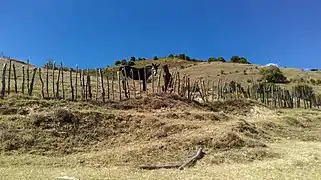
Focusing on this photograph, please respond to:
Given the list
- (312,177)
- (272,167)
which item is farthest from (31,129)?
(312,177)

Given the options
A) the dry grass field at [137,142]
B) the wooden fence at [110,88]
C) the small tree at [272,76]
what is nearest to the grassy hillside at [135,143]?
the dry grass field at [137,142]

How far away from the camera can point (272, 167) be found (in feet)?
43.8

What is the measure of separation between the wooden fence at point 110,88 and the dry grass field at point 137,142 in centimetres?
125

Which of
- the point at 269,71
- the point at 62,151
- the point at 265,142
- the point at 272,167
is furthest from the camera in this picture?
the point at 269,71

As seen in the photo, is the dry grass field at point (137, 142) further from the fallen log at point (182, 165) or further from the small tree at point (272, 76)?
the small tree at point (272, 76)

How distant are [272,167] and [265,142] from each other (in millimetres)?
5029

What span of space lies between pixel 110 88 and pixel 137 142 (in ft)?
39.2

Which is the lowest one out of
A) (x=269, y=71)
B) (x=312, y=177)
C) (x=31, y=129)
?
(x=312, y=177)

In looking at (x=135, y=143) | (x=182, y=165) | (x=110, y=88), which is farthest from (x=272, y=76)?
(x=182, y=165)

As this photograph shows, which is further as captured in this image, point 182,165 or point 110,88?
point 110,88

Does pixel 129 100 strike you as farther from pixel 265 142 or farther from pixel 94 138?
pixel 265 142

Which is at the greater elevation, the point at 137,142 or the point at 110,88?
the point at 110,88

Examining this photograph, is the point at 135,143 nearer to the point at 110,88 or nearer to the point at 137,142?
the point at 137,142

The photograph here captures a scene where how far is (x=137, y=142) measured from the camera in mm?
16797
